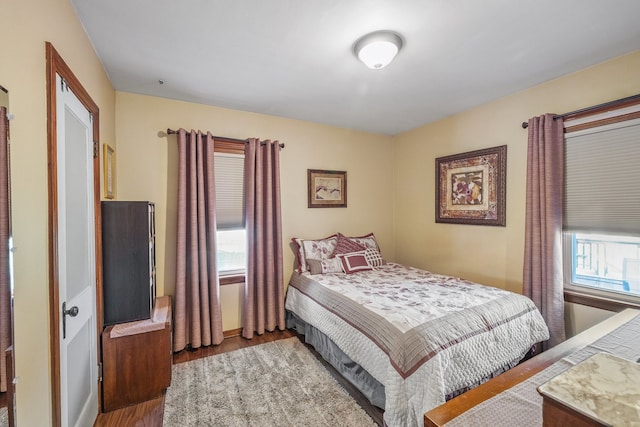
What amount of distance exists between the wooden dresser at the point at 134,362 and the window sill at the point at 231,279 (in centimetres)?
95

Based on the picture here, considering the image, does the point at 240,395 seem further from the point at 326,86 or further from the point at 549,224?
the point at 549,224

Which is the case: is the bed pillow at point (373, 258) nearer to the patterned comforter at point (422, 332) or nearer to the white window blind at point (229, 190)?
the patterned comforter at point (422, 332)

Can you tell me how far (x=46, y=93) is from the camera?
1.21 metres

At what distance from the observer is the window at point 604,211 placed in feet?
6.84

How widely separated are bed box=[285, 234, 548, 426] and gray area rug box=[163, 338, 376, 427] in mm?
198

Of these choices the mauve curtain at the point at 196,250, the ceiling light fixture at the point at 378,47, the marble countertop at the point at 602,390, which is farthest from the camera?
the mauve curtain at the point at 196,250

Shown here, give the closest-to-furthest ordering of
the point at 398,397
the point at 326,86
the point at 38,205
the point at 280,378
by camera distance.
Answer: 1. the point at 38,205
2. the point at 398,397
3. the point at 280,378
4. the point at 326,86

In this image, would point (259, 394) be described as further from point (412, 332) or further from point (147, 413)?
point (412, 332)

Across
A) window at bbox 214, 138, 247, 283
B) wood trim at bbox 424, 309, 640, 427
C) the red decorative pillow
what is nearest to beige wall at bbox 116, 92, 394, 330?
window at bbox 214, 138, 247, 283

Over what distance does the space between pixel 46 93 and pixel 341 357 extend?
248cm

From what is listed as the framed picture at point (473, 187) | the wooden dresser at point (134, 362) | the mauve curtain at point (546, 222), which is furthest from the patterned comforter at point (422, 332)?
the wooden dresser at point (134, 362)

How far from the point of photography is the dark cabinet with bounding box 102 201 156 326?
2041 mm

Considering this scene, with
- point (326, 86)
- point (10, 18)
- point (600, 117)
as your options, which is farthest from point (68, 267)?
point (600, 117)

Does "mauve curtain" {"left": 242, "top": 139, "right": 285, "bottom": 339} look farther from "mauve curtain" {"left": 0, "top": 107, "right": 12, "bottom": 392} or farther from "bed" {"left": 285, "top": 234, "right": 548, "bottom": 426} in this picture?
"mauve curtain" {"left": 0, "top": 107, "right": 12, "bottom": 392}
